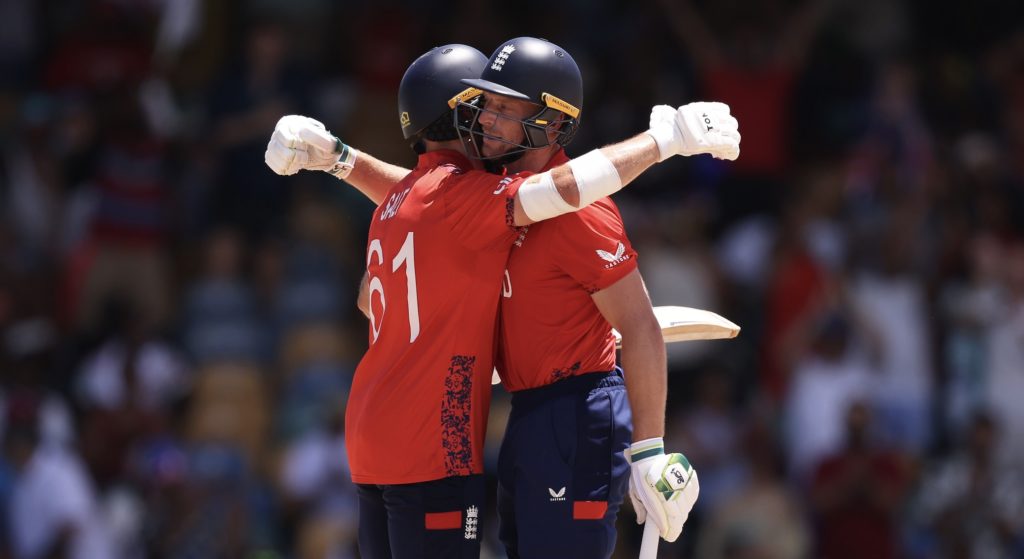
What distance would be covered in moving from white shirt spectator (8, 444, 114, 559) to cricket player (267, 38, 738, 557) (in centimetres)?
613

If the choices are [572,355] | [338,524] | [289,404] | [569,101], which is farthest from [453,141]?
[289,404]

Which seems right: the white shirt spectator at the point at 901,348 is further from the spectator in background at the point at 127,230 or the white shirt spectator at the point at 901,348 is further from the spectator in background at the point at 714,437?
the spectator in background at the point at 127,230

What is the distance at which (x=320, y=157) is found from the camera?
666 centimetres

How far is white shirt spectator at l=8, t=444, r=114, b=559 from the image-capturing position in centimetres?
1178

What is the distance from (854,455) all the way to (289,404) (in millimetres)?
4295

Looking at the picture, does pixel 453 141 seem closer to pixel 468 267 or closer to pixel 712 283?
pixel 468 267

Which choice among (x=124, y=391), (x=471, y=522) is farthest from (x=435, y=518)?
(x=124, y=391)

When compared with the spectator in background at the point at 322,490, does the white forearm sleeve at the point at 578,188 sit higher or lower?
higher

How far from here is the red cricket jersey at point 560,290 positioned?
6078 millimetres

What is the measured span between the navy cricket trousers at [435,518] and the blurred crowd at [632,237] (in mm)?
4943

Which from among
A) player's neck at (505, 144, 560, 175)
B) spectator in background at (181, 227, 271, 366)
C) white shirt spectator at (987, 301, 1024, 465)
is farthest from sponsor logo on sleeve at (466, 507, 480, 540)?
spectator in background at (181, 227, 271, 366)

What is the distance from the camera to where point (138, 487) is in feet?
39.6

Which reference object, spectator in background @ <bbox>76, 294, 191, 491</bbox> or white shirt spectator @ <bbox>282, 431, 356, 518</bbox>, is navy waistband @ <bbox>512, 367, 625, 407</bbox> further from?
spectator in background @ <bbox>76, 294, 191, 491</bbox>

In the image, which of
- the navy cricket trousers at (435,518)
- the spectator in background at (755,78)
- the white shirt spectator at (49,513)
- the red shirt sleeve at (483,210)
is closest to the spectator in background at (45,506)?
the white shirt spectator at (49,513)
